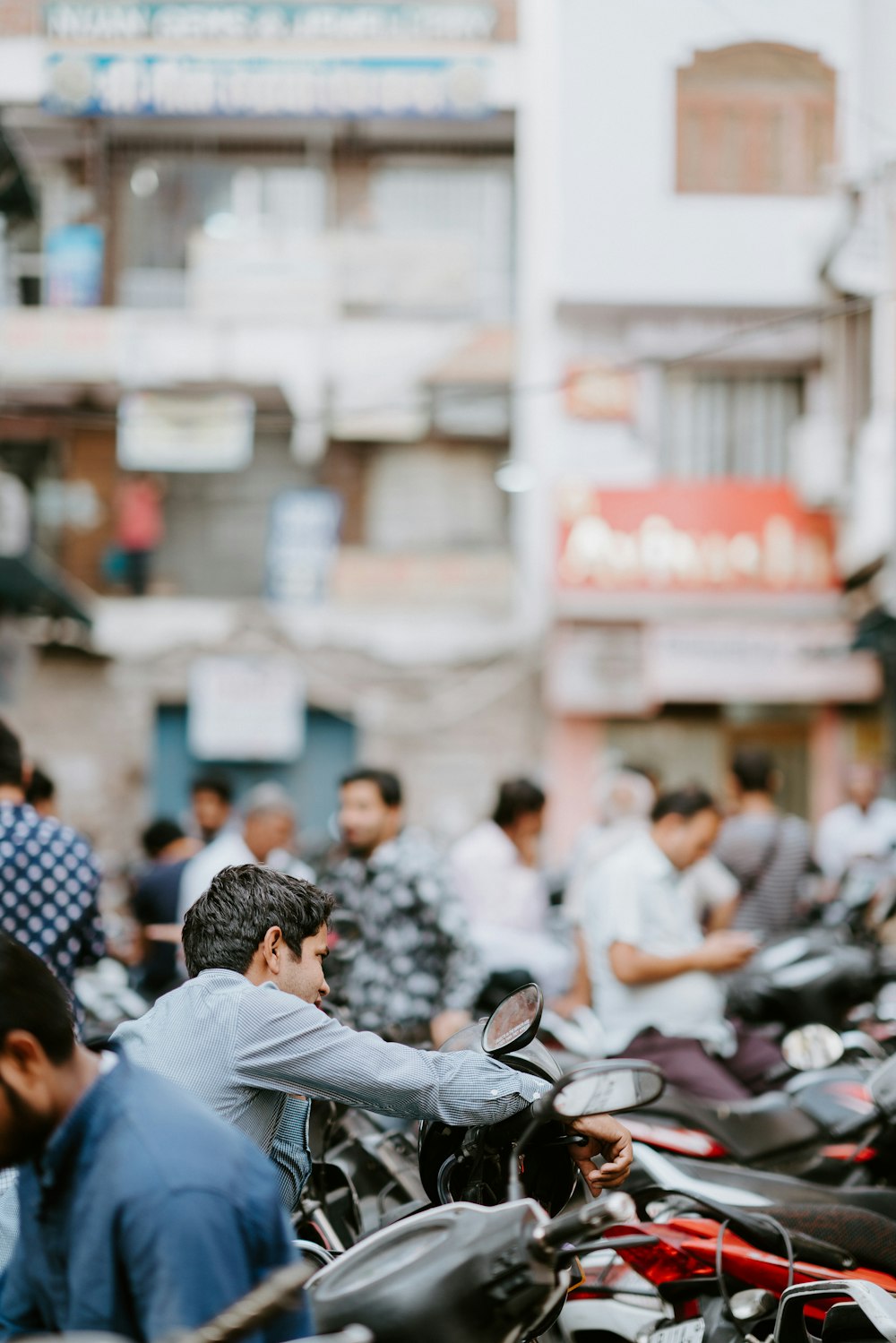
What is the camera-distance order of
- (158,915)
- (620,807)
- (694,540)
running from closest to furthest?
(158,915)
(620,807)
(694,540)

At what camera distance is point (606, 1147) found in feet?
7.84

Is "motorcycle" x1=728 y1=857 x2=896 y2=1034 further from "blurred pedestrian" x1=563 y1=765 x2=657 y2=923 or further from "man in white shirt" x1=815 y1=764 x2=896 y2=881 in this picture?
"man in white shirt" x1=815 y1=764 x2=896 y2=881

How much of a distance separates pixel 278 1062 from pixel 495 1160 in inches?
19.3

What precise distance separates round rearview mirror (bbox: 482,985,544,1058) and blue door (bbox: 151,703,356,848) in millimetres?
13240

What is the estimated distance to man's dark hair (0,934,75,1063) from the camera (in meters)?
1.65

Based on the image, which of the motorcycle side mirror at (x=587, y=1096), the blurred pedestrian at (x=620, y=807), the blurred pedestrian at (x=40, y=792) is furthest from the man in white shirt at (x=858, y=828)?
the motorcycle side mirror at (x=587, y=1096)

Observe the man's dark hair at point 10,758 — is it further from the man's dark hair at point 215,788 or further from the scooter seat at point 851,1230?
the man's dark hair at point 215,788

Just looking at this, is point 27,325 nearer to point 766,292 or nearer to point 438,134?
point 438,134

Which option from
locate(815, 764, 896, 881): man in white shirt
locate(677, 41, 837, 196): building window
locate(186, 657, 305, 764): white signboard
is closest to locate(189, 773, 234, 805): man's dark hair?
locate(815, 764, 896, 881): man in white shirt

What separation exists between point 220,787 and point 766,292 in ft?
32.2

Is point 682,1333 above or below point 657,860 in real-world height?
below

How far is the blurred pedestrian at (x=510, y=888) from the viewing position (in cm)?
622

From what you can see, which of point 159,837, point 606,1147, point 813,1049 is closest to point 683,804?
point 813,1049

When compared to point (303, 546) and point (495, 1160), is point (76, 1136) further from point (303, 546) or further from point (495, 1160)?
point (303, 546)
